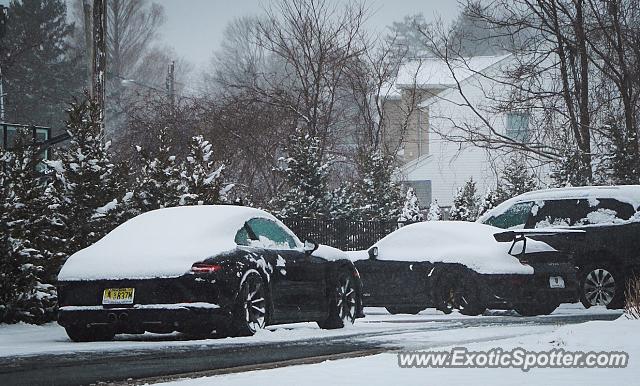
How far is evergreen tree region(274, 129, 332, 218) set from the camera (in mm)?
34094

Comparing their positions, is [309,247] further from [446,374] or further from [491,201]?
[491,201]

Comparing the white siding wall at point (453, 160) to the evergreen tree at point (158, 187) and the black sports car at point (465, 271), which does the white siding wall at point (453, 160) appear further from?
the black sports car at point (465, 271)

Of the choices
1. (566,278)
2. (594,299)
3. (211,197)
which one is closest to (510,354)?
(566,278)

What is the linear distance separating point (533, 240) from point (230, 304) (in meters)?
8.06

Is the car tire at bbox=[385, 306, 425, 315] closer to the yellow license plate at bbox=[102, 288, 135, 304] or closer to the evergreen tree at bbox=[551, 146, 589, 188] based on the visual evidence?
the yellow license plate at bbox=[102, 288, 135, 304]

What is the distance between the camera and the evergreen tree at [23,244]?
15617mm

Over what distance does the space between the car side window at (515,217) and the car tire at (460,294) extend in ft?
9.32

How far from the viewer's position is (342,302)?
51.9 feet

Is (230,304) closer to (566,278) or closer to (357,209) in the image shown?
(566,278)

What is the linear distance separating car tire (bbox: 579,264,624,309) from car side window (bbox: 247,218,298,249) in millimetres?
7594

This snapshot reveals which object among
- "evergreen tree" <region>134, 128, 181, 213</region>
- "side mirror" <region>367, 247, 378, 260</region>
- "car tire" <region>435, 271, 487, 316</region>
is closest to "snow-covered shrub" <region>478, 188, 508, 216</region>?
"evergreen tree" <region>134, 128, 181, 213</region>

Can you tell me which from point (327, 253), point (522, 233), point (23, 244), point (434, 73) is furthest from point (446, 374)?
point (434, 73)

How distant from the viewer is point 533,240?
19.6 metres

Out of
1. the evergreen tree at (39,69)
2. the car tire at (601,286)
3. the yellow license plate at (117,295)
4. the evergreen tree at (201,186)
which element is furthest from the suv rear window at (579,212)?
the evergreen tree at (39,69)
